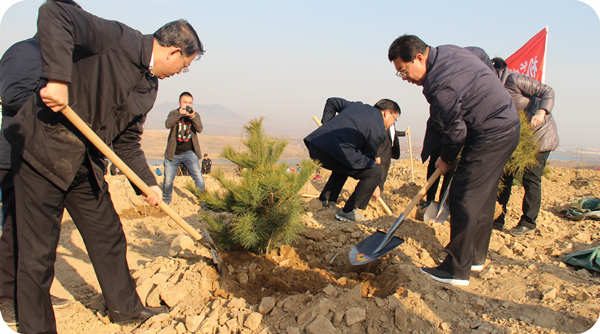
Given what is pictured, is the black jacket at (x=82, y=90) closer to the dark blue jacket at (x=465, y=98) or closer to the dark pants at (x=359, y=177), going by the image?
the dark blue jacket at (x=465, y=98)

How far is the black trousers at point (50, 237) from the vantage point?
79.7 inches

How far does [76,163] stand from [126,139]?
18.1 inches

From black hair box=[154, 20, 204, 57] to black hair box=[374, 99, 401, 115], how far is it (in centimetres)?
307

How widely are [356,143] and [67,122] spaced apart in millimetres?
3105

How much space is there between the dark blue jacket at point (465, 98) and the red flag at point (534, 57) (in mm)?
5572

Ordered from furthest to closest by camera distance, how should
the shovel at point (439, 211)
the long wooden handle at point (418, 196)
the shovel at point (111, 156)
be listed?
the shovel at point (439, 211)
the long wooden handle at point (418, 196)
the shovel at point (111, 156)

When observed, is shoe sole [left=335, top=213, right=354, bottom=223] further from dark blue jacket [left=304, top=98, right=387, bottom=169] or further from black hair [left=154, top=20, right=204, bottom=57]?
black hair [left=154, top=20, right=204, bottom=57]

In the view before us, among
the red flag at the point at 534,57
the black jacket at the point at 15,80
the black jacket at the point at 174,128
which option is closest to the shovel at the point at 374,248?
the black jacket at the point at 15,80

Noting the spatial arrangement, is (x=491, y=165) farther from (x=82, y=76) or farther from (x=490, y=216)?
(x=82, y=76)

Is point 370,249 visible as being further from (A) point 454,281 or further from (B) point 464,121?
(B) point 464,121

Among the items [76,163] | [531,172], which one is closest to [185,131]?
[76,163]

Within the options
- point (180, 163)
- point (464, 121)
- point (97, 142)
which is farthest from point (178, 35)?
point (180, 163)

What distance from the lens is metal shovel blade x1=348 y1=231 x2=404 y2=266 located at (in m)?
2.84

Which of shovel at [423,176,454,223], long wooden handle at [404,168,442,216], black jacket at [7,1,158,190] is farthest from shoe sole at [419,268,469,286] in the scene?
black jacket at [7,1,158,190]
